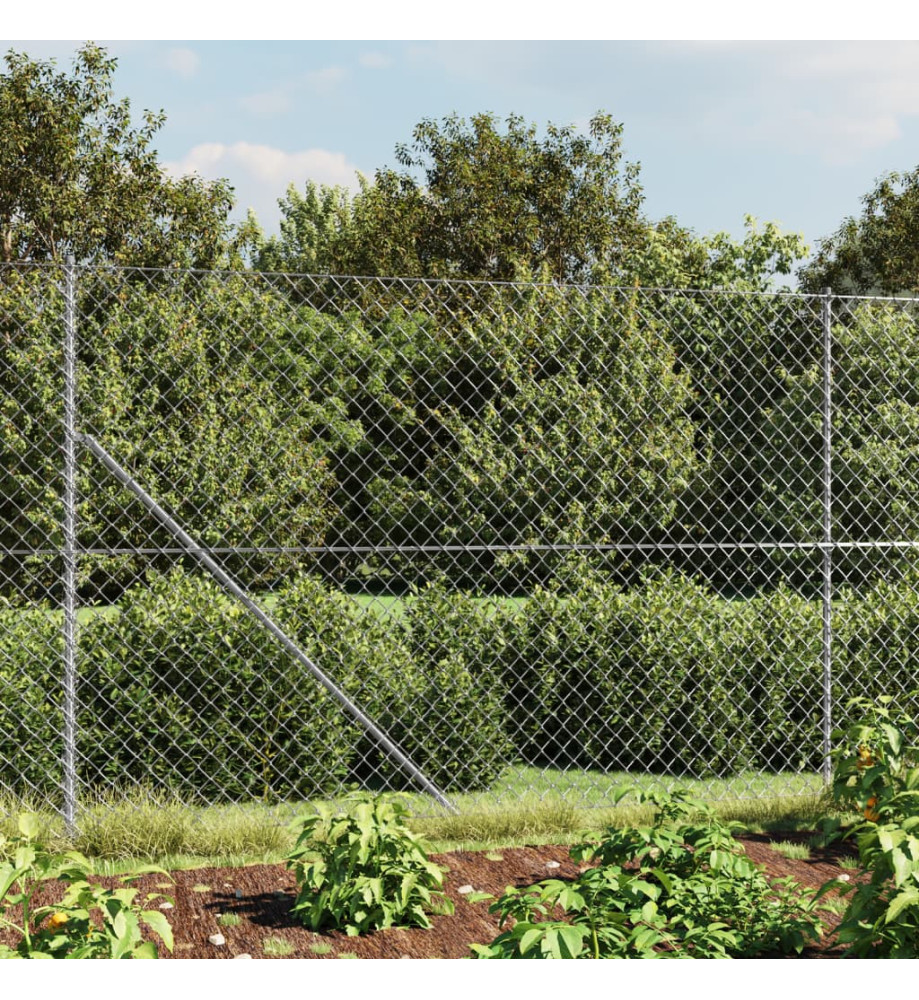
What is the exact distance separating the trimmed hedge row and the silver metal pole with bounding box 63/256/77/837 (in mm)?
156

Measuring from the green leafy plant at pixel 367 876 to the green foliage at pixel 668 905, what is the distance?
313 mm

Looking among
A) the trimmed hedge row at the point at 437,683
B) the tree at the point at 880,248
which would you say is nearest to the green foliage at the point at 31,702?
the trimmed hedge row at the point at 437,683

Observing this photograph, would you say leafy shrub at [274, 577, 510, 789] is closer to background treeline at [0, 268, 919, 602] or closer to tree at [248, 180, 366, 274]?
background treeline at [0, 268, 919, 602]

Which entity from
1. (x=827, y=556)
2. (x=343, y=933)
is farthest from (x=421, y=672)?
(x=827, y=556)

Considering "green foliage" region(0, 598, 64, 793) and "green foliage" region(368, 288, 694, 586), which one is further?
"green foliage" region(368, 288, 694, 586)

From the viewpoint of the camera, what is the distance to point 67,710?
4.02 meters

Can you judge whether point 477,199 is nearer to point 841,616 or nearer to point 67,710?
point 841,616

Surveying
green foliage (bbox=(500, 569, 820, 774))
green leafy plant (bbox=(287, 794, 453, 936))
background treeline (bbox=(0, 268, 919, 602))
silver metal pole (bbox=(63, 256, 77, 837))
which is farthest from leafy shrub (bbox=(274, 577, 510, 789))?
background treeline (bbox=(0, 268, 919, 602))

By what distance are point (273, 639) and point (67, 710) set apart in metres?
0.92

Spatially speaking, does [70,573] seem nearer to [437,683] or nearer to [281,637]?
[281,637]

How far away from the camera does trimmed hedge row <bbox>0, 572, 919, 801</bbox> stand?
177 inches

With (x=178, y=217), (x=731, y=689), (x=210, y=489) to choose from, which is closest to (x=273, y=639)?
(x=731, y=689)

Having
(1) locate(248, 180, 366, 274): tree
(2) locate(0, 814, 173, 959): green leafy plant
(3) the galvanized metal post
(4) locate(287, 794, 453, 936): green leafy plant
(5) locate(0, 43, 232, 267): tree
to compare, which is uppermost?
(1) locate(248, 180, 366, 274): tree

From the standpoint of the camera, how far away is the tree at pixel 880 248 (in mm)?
20234
